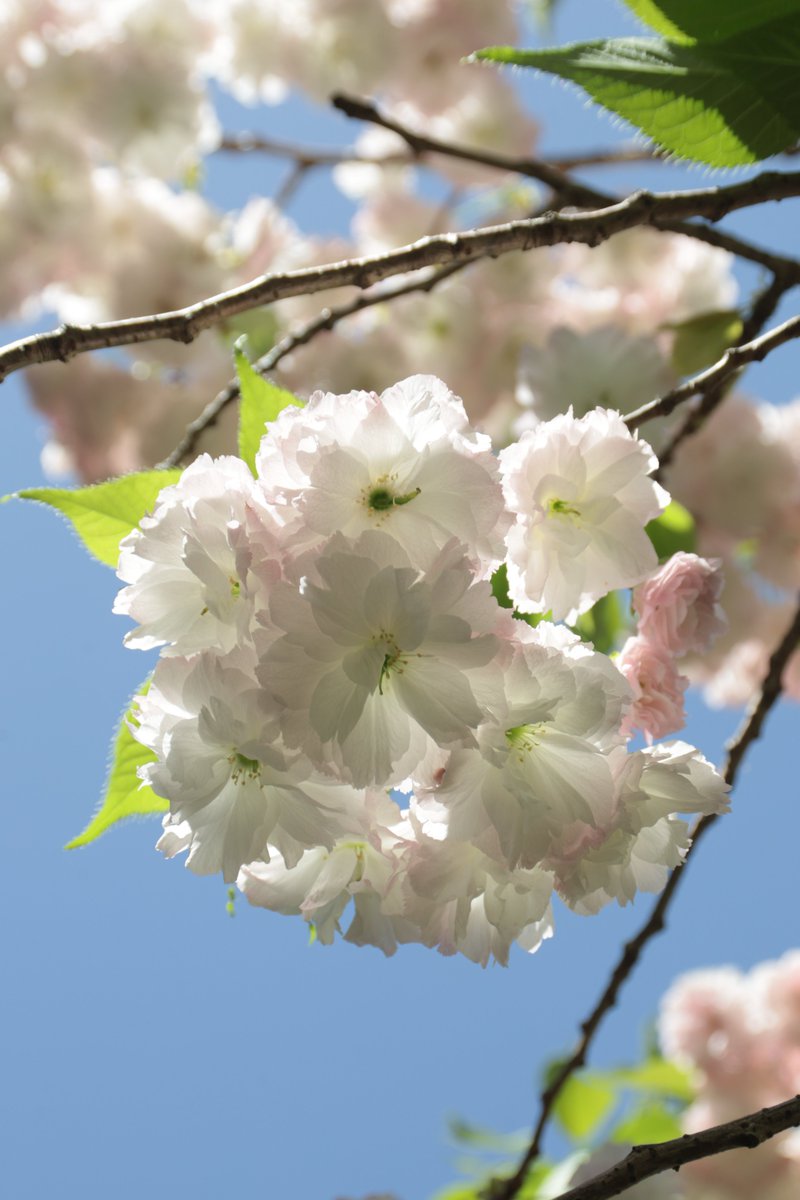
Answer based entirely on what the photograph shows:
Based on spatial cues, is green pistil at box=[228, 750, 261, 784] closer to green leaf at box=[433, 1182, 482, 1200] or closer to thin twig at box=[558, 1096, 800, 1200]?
thin twig at box=[558, 1096, 800, 1200]

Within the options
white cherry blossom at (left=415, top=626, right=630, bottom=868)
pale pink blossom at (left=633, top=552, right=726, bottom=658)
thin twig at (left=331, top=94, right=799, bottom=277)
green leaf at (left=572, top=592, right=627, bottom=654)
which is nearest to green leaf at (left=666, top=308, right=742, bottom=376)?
thin twig at (left=331, top=94, right=799, bottom=277)

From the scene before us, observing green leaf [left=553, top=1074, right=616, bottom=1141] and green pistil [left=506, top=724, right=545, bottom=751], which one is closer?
green pistil [left=506, top=724, right=545, bottom=751]

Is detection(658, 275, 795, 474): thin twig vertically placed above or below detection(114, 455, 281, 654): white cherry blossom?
above

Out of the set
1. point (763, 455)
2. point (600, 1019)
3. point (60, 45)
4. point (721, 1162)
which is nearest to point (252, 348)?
point (60, 45)

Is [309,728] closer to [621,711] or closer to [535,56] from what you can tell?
[621,711]

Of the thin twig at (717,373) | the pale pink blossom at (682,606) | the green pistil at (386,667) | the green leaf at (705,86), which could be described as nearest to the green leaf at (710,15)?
the green leaf at (705,86)

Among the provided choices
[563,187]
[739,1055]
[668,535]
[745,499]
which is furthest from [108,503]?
[739,1055]

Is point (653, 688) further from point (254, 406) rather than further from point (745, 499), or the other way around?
point (745, 499)

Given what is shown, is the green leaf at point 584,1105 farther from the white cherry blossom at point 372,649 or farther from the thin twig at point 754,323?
the white cherry blossom at point 372,649
